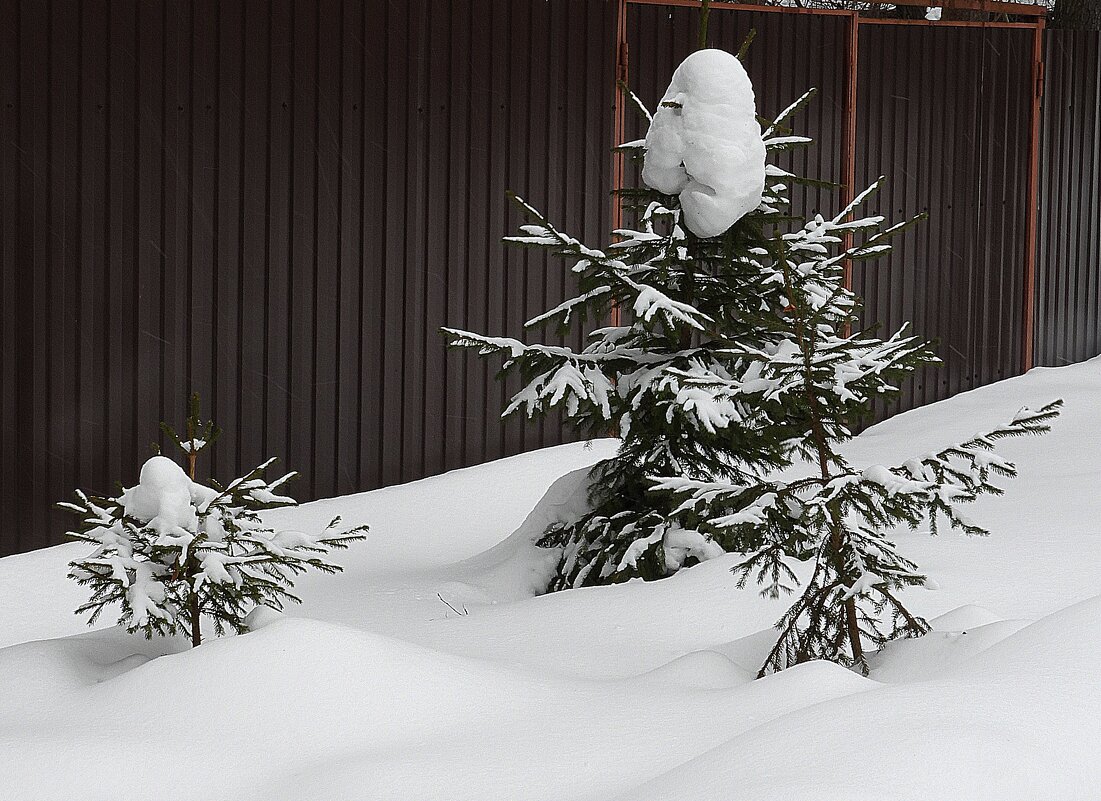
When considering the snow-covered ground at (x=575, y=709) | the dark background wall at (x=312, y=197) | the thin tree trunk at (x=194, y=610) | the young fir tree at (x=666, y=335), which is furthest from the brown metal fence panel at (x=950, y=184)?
the thin tree trunk at (x=194, y=610)

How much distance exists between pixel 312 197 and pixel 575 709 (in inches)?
177

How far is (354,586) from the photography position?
4.93 m

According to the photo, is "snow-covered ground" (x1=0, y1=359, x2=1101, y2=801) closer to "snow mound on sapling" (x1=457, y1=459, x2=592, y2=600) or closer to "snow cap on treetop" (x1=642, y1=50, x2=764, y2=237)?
"snow mound on sapling" (x1=457, y1=459, x2=592, y2=600)

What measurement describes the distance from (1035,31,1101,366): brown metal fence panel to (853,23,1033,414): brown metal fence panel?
20cm

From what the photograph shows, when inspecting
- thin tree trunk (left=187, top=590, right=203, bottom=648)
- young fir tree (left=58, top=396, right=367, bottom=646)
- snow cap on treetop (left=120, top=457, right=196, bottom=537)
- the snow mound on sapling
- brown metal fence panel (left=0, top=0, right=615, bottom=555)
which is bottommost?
the snow mound on sapling

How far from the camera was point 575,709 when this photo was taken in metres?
2.44

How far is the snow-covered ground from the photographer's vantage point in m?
1.86

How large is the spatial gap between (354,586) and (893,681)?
9.32 ft

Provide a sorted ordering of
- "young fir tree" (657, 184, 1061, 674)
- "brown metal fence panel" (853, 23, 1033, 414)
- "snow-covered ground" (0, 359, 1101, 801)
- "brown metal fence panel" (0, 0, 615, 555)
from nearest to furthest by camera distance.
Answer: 1. "snow-covered ground" (0, 359, 1101, 801)
2. "young fir tree" (657, 184, 1061, 674)
3. "brown metal fence panel" (0, 0, 615, 555)
4. "brown metal fence panel" (853, 23, 1033, 414)

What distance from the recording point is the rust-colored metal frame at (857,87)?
7145mm

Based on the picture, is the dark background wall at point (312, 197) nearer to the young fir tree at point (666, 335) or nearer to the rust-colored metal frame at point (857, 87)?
the rust-colored metal frame at point (857, 87)

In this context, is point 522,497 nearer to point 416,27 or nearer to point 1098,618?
point 416,27

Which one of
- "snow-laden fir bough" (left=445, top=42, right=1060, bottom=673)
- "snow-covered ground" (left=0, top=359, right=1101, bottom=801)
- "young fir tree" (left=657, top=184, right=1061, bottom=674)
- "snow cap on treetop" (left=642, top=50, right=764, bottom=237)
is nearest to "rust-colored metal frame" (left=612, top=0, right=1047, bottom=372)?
"snow-laden fir bough" (left=445, top=42, right=1060, bottom=673)

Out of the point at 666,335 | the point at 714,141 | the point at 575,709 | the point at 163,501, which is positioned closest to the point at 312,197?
the point at 666,335
